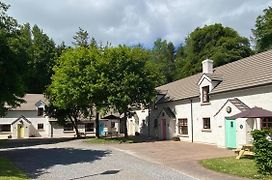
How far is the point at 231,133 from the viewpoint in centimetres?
2581

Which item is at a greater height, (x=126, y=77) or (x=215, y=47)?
(x=215, y=47)

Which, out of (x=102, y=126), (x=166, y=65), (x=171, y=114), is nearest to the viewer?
(x=171, y=114)

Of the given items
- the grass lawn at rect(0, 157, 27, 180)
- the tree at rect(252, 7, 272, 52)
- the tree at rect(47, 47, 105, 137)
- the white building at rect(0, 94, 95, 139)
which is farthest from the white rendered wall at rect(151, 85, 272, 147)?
the white building at rect(0, 94, 95, 139)

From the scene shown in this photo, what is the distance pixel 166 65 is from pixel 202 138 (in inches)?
2198

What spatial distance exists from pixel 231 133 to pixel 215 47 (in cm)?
3718

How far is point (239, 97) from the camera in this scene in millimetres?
26594

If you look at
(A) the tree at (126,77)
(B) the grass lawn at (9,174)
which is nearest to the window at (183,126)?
(A) the tree at (126,77)

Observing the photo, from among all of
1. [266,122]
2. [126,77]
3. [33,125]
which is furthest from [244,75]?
[33,125]

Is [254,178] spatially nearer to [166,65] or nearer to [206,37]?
[206,37]

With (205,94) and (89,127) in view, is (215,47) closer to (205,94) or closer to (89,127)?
(89,127)

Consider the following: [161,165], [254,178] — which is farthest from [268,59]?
[254,178]

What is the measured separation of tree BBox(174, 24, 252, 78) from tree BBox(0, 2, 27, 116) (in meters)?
39.5

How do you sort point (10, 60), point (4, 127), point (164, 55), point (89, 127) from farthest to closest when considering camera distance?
point (164, 55) < point (89, 127) < point (4, 127) < point (10, 60)

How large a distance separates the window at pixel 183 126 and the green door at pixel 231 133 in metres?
9.32
